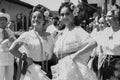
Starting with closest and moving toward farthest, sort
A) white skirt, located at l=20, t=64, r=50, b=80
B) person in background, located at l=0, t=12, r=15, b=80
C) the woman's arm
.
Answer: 1. the woman's arm
2. white skirt, located at l=20, t=64, r=50, b=80
3. person in background, located at l=0, t=12, r=15, b=80

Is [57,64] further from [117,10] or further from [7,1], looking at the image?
[7,1]

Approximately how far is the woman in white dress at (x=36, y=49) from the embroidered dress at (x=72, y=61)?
23 cm

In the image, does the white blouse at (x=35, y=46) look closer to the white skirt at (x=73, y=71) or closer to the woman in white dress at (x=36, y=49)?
the woman in white dress at (x=36, y=49)

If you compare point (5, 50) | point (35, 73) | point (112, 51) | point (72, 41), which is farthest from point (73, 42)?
point (5, 50)

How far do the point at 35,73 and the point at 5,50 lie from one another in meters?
2.57

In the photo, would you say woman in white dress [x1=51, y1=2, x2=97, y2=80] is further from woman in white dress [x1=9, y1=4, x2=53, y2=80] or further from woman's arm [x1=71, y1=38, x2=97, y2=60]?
woman in white dress [x1=9, y1=4, x2=53, y2=80]

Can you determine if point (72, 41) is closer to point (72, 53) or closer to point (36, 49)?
point (72, 53)

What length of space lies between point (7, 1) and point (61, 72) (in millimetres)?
16905

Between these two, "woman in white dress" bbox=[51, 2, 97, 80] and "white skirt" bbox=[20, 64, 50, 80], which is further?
"white skirt" bbox=[20, 64, 50, 80]

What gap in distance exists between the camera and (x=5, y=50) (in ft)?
21.8

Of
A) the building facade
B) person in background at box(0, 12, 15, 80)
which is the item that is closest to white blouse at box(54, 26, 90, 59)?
person in background at box(0, 12, 15, 80)

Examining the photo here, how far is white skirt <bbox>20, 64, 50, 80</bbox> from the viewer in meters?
4.19

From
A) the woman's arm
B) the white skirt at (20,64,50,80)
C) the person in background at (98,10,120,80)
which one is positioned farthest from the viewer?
the person in background at (98,10,120,80)

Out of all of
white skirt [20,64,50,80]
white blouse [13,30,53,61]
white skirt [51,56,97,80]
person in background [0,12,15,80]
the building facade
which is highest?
white blouse [13,30,53,61]
